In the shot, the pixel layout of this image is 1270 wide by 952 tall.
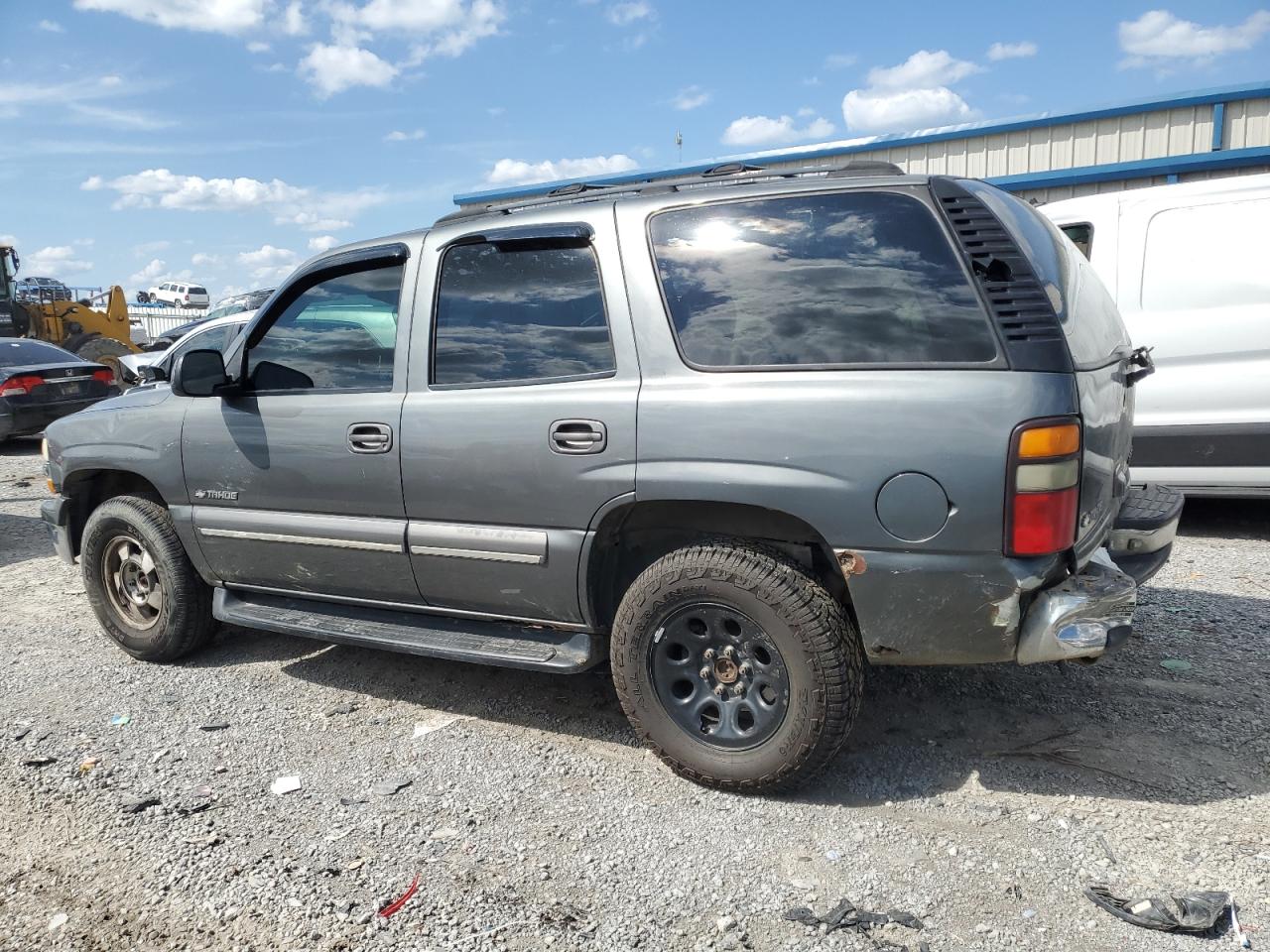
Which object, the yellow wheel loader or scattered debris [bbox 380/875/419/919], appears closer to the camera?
scattered debris [bbox 380/875/419/919]

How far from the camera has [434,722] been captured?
3.89 metres

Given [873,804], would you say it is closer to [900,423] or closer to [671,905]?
[671,905]

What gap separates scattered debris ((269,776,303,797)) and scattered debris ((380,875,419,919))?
80 centimetres

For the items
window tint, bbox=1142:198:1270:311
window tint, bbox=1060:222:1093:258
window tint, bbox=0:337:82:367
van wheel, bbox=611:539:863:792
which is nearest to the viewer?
van wheel, bbox=611:539:863:792

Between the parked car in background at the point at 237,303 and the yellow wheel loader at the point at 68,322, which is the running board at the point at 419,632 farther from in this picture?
the yellow wheel loader at the point at 68,322

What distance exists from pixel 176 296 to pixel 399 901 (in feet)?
180

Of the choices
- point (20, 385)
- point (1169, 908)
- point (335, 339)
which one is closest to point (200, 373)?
point (335, 339)

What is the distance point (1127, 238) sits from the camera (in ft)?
19.9

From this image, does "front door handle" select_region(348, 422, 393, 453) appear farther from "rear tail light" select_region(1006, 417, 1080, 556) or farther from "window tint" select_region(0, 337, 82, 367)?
"window tint" select_region(0, 337, 82, 367)

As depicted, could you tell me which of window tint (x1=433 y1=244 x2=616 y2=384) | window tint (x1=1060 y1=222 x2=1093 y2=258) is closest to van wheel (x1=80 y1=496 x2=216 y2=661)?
window tint (x1=433 y1=244 x2=616 y2=384)

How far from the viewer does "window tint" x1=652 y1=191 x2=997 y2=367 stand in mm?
2838

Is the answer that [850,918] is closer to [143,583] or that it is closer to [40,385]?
[143,583]

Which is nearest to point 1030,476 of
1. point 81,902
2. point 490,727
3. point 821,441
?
point 821,441

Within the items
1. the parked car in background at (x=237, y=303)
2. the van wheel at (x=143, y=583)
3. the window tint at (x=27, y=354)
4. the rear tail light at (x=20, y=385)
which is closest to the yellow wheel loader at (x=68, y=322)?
the parked car in background at (x=237, y=303)
